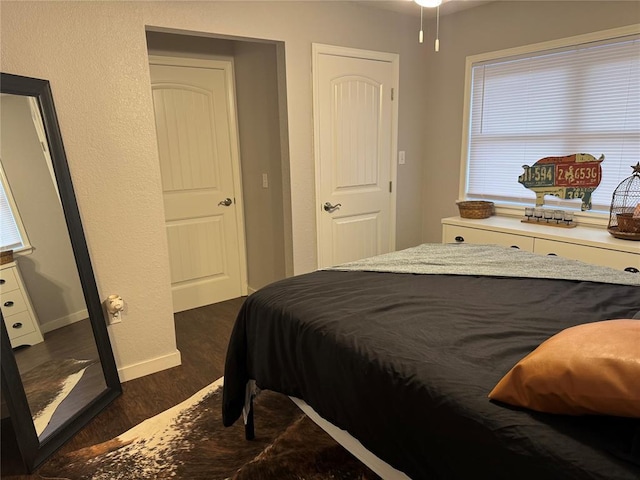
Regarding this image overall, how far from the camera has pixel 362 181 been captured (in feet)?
11.5

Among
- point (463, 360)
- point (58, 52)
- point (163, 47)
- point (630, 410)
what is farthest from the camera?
point (163, 47)

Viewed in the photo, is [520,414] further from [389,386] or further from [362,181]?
[362,181]

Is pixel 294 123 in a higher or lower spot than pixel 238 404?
higher

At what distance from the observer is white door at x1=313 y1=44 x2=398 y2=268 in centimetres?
319

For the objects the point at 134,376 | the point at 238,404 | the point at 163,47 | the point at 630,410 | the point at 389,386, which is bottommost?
the point at 134,376

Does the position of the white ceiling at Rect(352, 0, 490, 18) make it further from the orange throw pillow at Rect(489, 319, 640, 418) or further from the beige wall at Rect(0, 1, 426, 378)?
the orange throw pillow at Rect(489, 319, 640, 418)

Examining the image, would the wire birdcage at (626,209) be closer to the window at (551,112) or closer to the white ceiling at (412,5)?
the window at (551,112)

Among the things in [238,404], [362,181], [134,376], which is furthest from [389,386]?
[362,181]

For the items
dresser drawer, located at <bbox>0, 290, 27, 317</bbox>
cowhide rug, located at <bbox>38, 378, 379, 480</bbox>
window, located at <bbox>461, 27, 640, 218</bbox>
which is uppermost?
window, located at <bbox>461, 27, 640, 218</bbox>

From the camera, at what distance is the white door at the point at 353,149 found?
3.19 meters

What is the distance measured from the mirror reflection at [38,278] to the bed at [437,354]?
0.90 m

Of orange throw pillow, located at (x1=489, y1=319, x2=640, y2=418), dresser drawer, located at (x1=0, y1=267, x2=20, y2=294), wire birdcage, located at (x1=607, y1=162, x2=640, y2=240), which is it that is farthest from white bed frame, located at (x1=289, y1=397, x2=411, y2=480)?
wire birdcage, located at (x1=607, y1=162, x2=640, y2=240)

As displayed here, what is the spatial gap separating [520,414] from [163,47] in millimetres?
3398

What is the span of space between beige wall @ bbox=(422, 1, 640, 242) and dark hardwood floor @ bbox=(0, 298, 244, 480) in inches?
85.9
